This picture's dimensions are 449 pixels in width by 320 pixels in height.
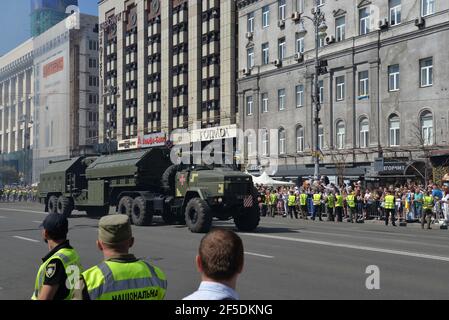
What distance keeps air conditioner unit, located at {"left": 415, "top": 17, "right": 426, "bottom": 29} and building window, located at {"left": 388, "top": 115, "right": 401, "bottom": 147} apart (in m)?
5.70

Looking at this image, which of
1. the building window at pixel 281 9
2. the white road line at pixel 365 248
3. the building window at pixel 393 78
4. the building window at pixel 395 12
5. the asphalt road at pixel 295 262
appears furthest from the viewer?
the building window at pixel 281 9

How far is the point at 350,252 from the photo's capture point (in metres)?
13.4

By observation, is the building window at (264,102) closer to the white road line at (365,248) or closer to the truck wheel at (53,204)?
the truck wheel at (53,204)

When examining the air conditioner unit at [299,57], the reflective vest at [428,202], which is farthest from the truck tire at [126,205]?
the air conditioner unit at [299,57]

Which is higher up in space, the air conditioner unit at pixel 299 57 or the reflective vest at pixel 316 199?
the air conditioner unit at pixel 299 57

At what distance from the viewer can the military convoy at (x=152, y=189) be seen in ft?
61.0

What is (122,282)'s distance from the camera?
390 cm

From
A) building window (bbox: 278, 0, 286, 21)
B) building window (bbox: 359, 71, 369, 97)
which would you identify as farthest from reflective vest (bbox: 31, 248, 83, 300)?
building window (bbox: 278, 0, 286, 21)

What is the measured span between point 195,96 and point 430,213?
39.1 m

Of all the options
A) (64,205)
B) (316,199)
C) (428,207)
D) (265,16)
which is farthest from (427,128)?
(64,205)

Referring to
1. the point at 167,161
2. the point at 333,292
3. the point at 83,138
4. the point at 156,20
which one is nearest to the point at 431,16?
the point at 167,161

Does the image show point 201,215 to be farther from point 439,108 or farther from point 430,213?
point 439,108

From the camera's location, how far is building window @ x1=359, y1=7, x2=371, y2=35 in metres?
39.0

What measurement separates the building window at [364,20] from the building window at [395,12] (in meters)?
1.88
